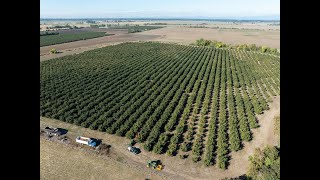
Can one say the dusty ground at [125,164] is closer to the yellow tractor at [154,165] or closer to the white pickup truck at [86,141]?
the yellow tractor at [154,165]

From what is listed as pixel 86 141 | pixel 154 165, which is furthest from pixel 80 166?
pixel 154 165

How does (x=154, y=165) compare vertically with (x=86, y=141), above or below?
below

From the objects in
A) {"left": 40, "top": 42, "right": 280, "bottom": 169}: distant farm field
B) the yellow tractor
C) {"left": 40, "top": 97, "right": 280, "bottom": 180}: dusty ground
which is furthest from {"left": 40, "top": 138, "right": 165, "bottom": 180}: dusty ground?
{"left": 40, "top": 42, "right": 280, "bottom": 169}: distant farm field

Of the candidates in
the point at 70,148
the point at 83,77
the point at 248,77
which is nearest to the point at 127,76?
the point at 83,77

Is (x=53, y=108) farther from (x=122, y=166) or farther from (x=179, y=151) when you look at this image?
(x=179, y=151)

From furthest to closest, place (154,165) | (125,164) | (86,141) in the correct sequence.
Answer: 1. (86,141)
2. (125,164)
3. (154,165)

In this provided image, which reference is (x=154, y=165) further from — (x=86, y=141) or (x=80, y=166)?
(x=86, y=141)

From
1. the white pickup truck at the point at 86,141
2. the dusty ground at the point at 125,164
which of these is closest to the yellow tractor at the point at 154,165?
the dusty ground at the point at 125,164

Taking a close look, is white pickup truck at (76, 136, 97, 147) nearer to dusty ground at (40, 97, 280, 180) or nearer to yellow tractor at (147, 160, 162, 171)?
dusty ground at (40, 97, 280, 180)
